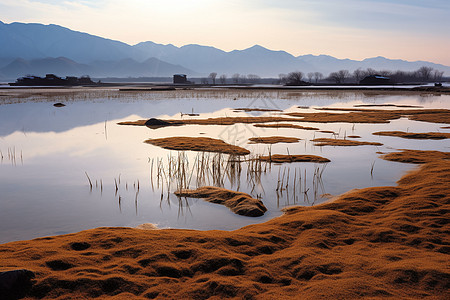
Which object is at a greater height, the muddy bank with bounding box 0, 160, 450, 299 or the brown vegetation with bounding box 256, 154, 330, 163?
the brown vegetation with bounding box 256, 154, 330, 163

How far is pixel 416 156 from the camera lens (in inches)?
621

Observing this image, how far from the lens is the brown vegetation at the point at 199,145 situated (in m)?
17.4

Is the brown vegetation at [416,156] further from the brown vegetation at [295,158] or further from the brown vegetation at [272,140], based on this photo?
the brown vegetation at [272,140]

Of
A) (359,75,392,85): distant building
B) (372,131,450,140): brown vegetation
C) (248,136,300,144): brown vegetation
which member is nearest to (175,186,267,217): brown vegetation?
(248,136,300,144): brown vegetation

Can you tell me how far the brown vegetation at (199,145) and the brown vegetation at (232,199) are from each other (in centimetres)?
587

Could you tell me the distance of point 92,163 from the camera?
1555 cm

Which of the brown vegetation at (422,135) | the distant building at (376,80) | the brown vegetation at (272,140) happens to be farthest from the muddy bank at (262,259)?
the distant building at (376,80)

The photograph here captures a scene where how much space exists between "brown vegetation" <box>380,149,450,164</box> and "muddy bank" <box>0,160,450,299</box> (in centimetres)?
691

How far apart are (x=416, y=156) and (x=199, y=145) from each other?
10.7 meters

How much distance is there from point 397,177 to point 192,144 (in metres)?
10.4

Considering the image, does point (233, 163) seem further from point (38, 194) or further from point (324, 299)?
point (324, 299)

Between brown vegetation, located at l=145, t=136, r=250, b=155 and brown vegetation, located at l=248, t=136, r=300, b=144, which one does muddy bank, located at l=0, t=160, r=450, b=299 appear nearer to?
brown vegetation, located at l=145, t=136, r=250, b=155

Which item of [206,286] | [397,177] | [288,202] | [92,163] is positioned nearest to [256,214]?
[288,202]

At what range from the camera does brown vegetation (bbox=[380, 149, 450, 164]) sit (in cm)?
1513
